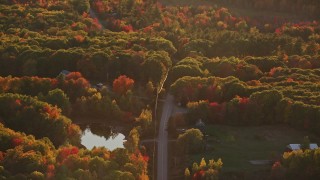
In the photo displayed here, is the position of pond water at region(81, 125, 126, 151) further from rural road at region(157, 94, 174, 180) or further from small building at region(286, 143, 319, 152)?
small building at region(286, 143, 319, 152)

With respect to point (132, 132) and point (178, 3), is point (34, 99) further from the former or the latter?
point (178, 3)

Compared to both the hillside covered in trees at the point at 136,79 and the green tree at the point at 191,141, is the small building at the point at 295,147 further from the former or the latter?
the green tree at the point at 191,141

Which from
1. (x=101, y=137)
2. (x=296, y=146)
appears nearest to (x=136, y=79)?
(x=101, y=137)

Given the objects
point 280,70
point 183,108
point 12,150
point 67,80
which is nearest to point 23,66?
point 67,80

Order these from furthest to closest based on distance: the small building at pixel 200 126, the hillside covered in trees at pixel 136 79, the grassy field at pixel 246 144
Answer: the small building at pixel 200 126 < the grassy field at pixel 246 144 < the hillside covered in trees at pixel 136 79

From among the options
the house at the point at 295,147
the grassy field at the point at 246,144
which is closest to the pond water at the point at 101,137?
the grassy field at the point at 246,144

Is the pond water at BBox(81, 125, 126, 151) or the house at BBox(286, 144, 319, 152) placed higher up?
the pond water at BBox(81, 125, 126, 151)

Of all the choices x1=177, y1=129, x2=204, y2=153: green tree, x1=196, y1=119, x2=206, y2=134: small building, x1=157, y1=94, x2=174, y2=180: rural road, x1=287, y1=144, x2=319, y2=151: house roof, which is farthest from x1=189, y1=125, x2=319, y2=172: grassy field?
x1=157, y1=94, x2=174, y2=180: rural road
